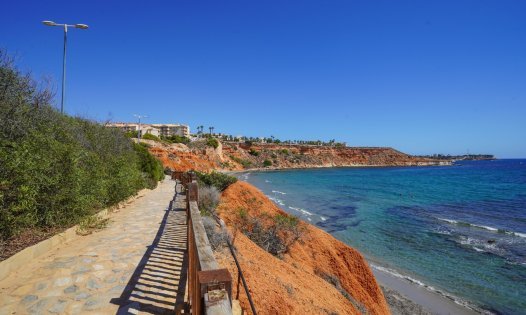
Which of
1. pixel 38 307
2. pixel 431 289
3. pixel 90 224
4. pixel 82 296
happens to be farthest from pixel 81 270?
pixel 431 289

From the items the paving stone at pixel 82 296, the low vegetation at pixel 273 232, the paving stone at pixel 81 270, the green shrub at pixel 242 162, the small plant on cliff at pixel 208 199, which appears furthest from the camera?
the green shrub at pixel 242 162

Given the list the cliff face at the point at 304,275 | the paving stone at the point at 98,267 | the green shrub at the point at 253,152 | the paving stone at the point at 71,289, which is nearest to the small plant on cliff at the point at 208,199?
the cliff face at the point at 304,275

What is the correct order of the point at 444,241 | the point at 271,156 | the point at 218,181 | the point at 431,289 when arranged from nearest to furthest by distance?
the point at 431,289, the point at 444,241, the point at 218,181, the point at 271,156

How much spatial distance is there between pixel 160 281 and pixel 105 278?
99 cm

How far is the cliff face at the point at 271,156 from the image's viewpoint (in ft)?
182

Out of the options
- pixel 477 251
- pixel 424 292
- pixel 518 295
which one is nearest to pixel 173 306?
pixel 424 292

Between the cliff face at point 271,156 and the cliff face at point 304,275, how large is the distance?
34.3 metres

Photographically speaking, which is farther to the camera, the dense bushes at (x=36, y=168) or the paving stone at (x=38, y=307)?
the dense bushes at (x=36, y=168)

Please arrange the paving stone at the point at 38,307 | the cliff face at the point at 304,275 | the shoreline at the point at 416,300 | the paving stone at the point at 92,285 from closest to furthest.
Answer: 1. the paving stone at the point at 38,307
2. the paving stone at the point at 92,285
3. the cliff face at the point at 304,275
4. the shoreline at the point at 416,300

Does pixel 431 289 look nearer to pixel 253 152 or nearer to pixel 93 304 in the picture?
pixel 93 304

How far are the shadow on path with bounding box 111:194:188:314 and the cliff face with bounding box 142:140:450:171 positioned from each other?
38.1 meters

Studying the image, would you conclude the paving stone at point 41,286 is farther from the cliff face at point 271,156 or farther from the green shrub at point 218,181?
the cliff face at point 271,156

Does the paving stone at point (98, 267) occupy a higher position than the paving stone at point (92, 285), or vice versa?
the paving stone at point (98, 267)

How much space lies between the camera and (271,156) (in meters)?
109
